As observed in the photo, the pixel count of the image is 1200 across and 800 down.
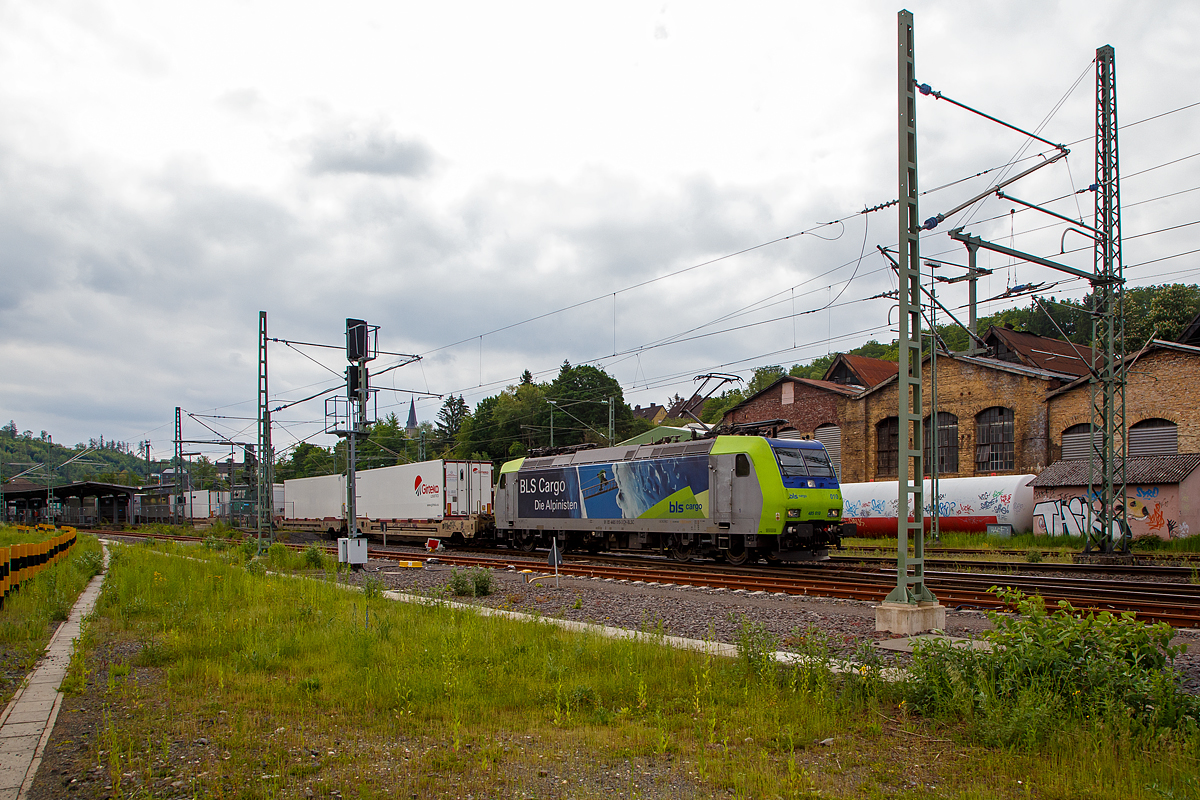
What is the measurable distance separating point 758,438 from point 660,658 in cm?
1111

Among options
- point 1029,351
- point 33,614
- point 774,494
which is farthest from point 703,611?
point 1029,351

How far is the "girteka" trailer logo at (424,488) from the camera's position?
3088 centimetres

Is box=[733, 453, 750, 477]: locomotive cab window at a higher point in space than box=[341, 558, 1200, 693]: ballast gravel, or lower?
higher

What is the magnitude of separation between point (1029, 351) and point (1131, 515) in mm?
18801

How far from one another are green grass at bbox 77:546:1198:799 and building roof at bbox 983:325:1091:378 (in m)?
39.6

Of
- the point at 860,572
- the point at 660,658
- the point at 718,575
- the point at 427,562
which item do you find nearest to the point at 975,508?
the point at 860,572

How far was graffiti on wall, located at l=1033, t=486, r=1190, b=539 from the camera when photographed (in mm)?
26422

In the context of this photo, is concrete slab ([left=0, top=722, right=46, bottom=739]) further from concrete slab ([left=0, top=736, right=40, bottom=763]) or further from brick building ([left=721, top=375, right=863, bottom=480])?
brick building ([left=721, top=375, right=863, bottom=480])

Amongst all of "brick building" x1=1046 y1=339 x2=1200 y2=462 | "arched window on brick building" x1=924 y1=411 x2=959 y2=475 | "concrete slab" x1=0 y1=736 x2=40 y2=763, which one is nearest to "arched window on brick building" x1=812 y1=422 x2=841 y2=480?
"arched window on brick building" x1=924 y1=411 x2=959 y2=475

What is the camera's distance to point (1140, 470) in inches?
1097

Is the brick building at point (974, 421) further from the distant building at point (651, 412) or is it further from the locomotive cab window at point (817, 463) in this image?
the distant building at point (651, 412)

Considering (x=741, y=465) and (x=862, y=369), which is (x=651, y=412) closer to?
(x=862, y=369)

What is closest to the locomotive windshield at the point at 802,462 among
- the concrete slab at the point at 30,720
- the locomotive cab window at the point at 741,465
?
the locomotive cab window at the point at 741,465

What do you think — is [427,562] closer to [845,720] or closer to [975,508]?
[845,720]
